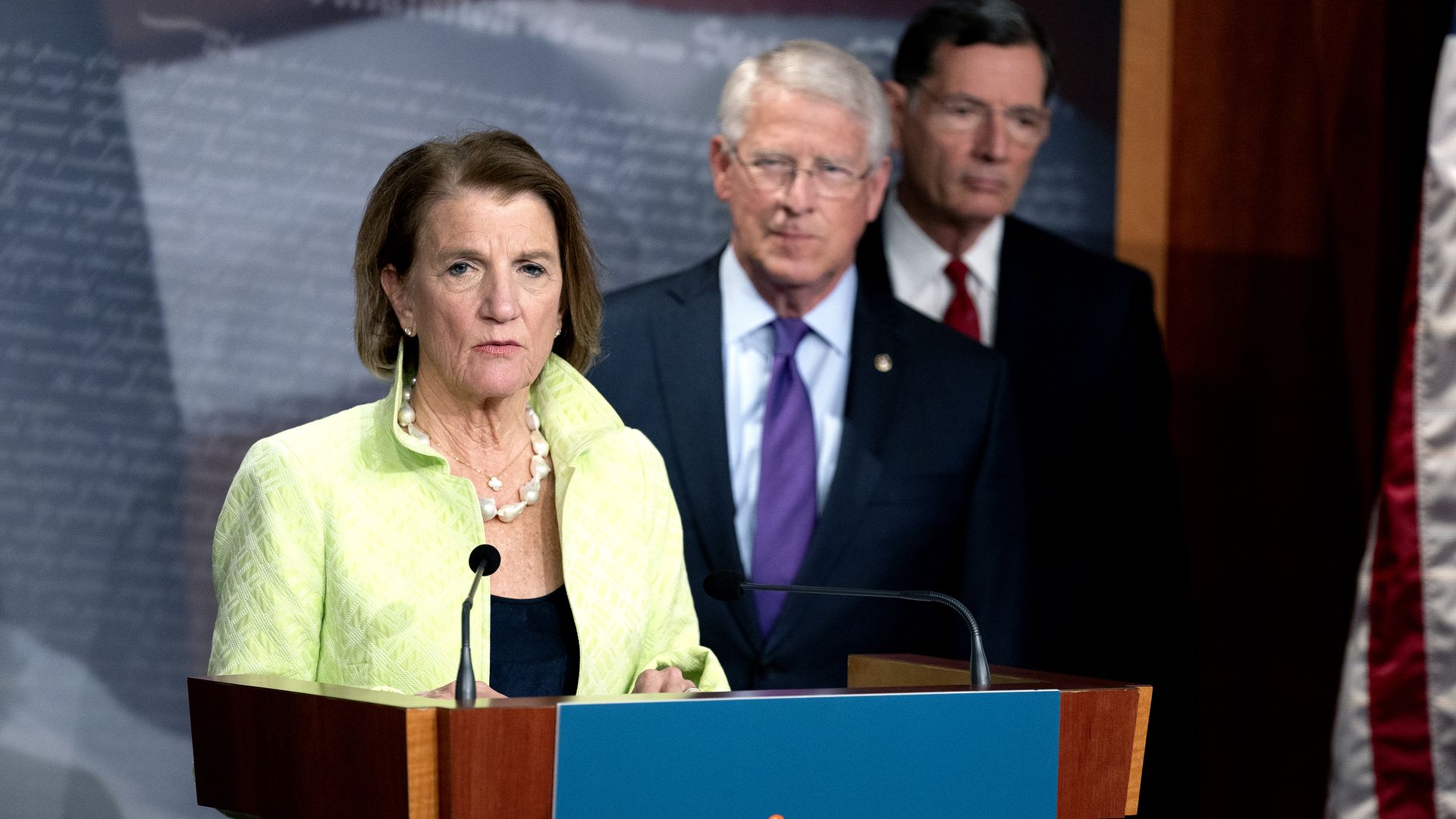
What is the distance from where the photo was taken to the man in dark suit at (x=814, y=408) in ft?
10.4

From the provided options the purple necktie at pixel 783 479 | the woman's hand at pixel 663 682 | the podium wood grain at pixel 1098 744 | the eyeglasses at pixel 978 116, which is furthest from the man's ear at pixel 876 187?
the podium wood grain at pixel 1098 744

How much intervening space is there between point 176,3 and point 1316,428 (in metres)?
2.92

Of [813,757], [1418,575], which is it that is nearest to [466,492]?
[813,757]

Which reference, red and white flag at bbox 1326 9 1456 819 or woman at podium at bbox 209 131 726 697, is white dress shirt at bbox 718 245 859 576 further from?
red and white flag at bbox 1326 9 1456 819

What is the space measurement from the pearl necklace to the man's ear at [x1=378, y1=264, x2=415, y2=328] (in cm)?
9

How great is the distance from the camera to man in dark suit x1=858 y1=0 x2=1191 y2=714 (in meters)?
3.68

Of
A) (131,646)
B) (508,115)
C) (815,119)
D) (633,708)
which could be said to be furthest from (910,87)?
(633,708)

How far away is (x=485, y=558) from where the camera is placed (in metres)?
1.81

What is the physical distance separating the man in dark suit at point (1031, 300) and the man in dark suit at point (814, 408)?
0.32 metres

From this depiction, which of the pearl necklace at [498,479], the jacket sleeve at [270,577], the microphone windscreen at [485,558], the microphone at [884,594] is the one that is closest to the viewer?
the microphone windscreen at [485,558]

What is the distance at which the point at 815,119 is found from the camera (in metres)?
3.25

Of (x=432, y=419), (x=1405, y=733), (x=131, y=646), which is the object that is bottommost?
(x=1405, y=733)

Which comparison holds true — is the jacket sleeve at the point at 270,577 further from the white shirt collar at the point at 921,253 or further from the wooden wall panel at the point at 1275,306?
the wooden wall panel at the point at 1275,306

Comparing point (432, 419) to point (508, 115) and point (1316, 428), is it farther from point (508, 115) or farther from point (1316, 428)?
point (1316, 428)
